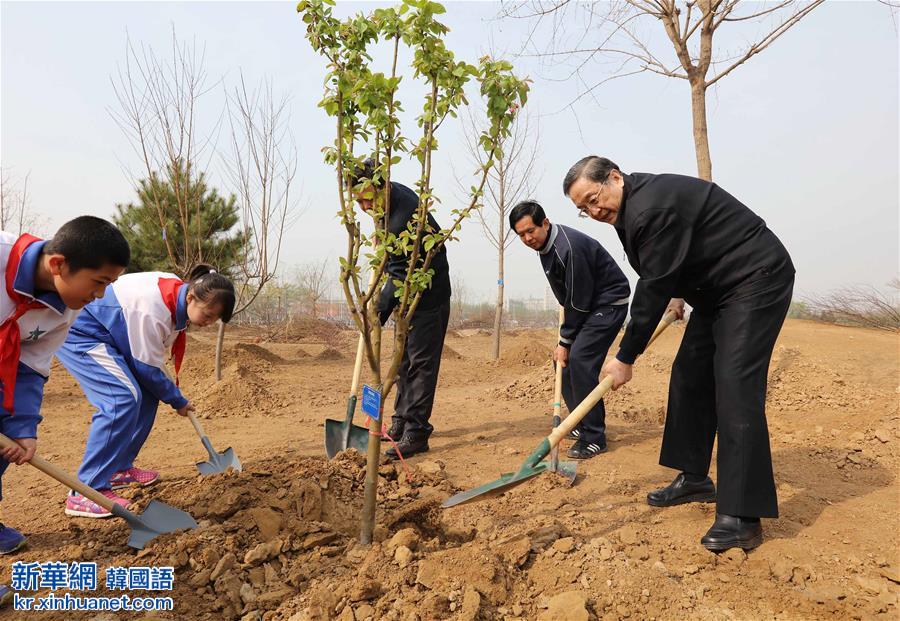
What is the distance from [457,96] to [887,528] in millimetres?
2989

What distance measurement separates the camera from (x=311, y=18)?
1930 millimetres

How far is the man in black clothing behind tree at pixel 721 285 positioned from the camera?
245 cm

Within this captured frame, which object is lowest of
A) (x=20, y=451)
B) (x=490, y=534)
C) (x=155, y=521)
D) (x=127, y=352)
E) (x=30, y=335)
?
(x=490, y=534)

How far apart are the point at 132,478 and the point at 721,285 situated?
360cm

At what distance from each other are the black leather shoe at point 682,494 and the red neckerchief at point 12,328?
10.5ft

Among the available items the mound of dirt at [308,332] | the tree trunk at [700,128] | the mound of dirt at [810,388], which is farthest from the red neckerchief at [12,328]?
the mound of dirt at [308,332]

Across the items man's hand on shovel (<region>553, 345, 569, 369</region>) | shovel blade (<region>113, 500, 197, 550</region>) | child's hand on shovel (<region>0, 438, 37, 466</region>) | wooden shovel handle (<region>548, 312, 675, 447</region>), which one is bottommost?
shovel blade (<region>113, 500, 197, 550</region>)

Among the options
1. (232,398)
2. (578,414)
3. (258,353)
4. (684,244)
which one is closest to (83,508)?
(578,414)

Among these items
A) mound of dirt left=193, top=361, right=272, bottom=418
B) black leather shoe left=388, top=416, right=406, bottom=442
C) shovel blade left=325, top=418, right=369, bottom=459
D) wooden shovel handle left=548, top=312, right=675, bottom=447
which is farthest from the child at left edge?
mound of dirt left=193, top=361, right=272, bottom=418

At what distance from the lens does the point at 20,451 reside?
7.87 ft

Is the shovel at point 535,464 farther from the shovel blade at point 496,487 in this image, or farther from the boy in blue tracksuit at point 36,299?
the boy in blue tracksuit at point 36,299

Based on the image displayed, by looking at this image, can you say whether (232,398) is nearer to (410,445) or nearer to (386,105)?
(410,445)

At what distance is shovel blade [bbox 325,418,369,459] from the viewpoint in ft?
12.4

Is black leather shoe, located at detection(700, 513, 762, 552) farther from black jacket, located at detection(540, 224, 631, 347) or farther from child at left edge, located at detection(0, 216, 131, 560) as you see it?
child at left edge, located at detection(0, 216, 131, 560)
